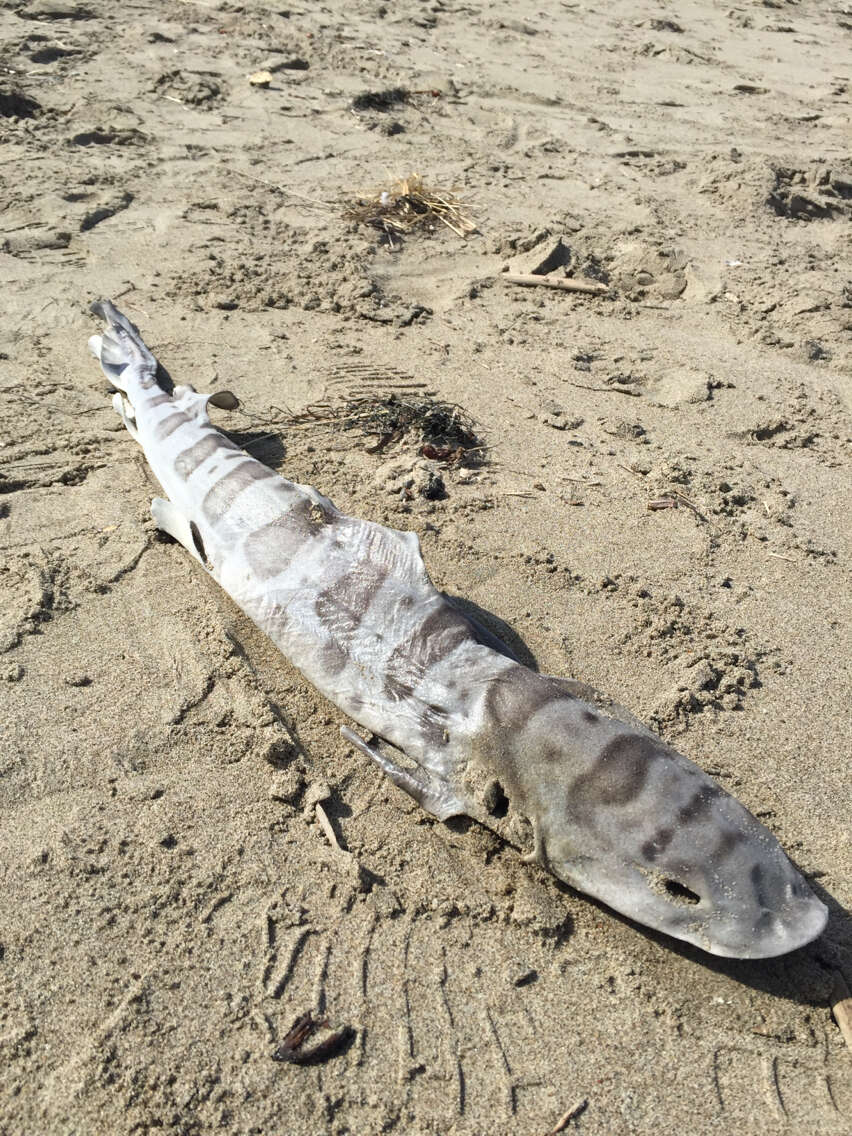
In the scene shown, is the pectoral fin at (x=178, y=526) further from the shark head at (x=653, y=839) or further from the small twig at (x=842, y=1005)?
Result: the small twig at (x=842, y=1005)

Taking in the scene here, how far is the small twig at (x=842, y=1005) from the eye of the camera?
2879mm

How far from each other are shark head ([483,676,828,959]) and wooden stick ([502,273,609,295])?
4.21 metres

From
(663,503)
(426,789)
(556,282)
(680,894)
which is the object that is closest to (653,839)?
(680,894)

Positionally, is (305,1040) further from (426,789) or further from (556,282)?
(556,282)

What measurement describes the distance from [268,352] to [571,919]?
420cm

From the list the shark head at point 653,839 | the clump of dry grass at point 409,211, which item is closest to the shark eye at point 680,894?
the shark head at point 653,839

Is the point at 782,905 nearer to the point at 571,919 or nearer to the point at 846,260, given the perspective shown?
the point at 571,919

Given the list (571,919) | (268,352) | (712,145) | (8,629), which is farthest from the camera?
(712,145)

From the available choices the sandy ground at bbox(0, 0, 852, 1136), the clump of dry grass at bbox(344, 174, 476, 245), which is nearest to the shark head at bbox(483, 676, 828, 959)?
the sandy ground at bbox(0, 0, 852, 1136)

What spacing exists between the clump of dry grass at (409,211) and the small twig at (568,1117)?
20.0 ft

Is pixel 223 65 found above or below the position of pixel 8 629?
above

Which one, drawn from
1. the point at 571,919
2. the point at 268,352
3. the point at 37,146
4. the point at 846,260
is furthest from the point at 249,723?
the point at 37,146

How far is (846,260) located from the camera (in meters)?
7.26

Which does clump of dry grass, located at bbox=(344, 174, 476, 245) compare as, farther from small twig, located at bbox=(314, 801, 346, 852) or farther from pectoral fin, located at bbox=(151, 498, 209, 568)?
small twig, located at bbox=(314, 801, 346, 852)
